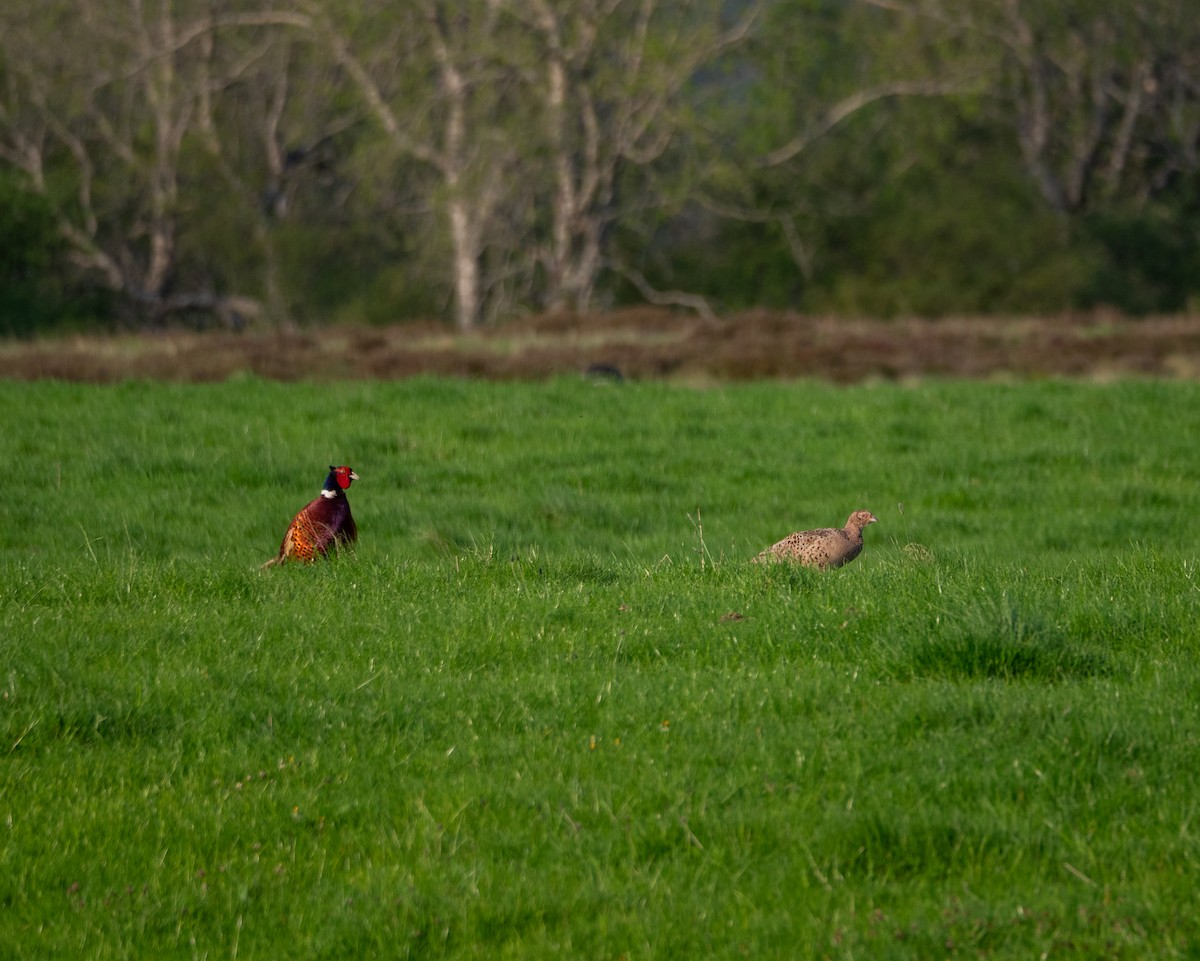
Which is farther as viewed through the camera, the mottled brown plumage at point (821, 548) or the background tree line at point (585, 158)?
the background tree line at point (585, 158)

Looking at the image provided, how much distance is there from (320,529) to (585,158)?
31567 mm

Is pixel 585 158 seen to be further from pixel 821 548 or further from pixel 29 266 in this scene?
pixel 821 548

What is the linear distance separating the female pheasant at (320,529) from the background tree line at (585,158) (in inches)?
1108

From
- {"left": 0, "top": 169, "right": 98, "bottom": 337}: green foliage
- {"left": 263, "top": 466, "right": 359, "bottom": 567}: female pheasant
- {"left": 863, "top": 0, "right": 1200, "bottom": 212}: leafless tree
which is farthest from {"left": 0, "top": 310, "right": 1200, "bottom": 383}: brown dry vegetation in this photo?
{"left": 863, "top": 0, "right": 1200, "bottom": 212}: leafless tree

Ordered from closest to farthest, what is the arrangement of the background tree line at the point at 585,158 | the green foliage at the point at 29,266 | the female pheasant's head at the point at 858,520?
the female pheasant's head at the point at 858,520
the background tree line at the point at 585,158
the green foliage at the point at 29,266

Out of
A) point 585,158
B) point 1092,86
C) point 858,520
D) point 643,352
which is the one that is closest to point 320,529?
point 858,520

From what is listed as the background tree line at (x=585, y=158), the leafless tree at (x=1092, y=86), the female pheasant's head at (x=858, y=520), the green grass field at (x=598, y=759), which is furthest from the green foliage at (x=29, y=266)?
the green grass field at (x=598, y=759)

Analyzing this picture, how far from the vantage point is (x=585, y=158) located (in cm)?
3934

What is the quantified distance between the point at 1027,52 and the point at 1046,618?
47.7 meters

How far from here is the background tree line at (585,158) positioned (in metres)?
37.5

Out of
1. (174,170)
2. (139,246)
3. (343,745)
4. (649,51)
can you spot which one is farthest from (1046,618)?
(139,246)

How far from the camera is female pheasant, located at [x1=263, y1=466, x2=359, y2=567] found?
911cm

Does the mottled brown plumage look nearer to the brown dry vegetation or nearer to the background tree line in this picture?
the brown dry vegetation

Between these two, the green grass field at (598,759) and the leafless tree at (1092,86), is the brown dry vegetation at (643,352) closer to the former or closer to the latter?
the green grass field at (598,759)
